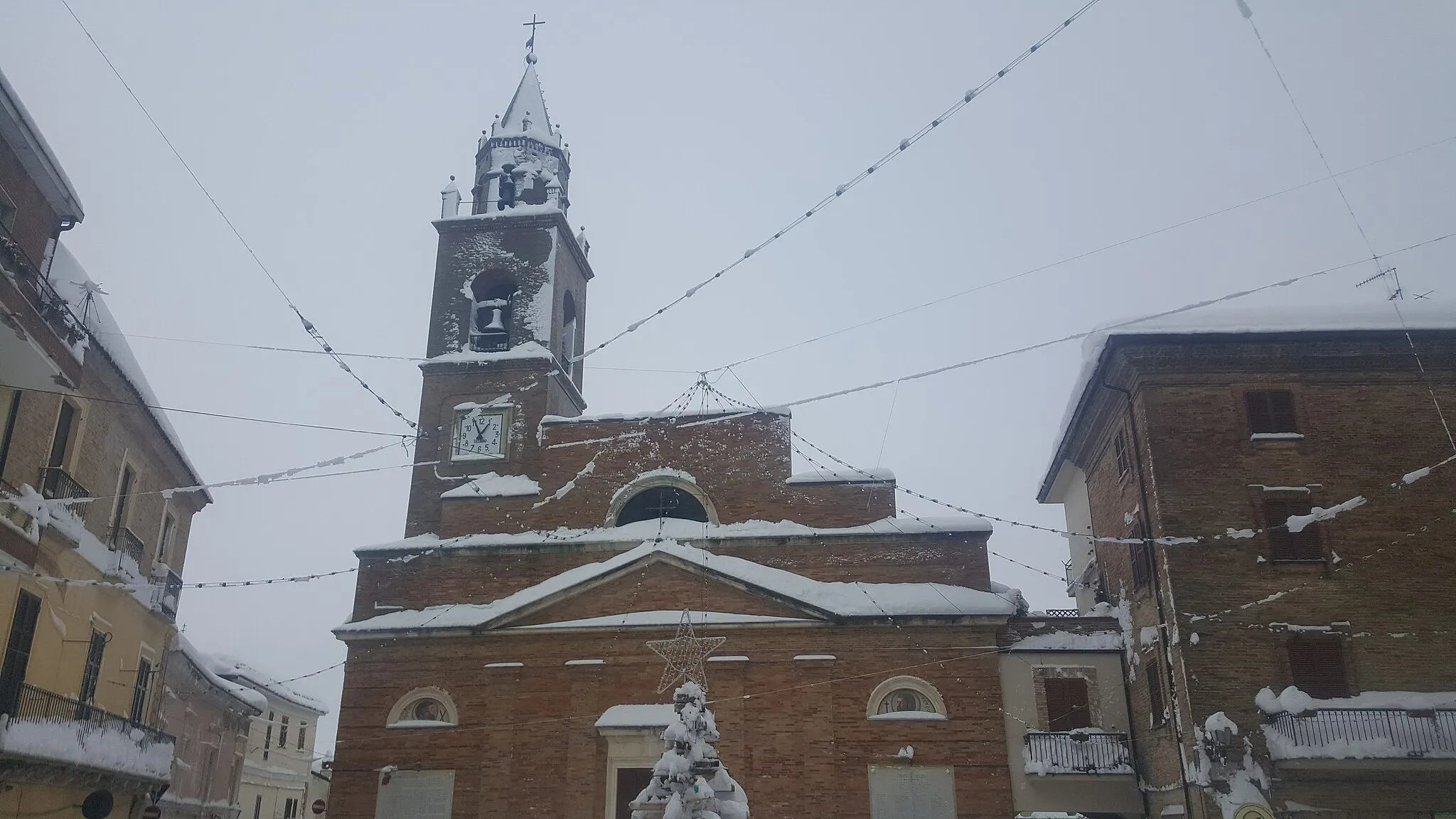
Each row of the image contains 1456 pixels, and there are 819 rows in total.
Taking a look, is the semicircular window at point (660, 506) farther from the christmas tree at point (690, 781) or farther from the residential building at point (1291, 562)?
the christmas tree at point (690, 781)

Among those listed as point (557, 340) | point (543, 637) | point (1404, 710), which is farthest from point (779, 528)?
point (1404, 710)

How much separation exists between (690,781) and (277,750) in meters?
34.0

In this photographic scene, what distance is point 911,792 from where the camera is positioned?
2162 cm

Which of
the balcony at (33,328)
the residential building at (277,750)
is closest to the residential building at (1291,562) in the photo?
the balcony at (33,328)

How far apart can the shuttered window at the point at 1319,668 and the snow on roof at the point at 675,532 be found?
22.8ft

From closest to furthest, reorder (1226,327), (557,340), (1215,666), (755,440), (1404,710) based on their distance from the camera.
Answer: (1404,710)
(1215,666)
(1226,327)
(755,440)
(557,340)

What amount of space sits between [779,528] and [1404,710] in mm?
12304

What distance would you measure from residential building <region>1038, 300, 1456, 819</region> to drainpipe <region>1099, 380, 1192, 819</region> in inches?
1.9

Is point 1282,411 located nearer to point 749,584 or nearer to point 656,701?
point 749,584

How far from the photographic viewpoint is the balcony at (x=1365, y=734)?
17094 millimetres

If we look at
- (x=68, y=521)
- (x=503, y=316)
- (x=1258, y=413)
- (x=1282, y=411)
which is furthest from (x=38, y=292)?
(x=1282, y=411)

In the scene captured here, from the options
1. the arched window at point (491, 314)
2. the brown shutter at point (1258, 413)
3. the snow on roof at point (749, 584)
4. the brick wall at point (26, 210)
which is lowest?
the snow on roof at point (749, 584)

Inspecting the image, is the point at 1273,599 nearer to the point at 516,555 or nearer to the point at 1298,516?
the point at 1298,516

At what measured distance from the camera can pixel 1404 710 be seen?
17.3 m
